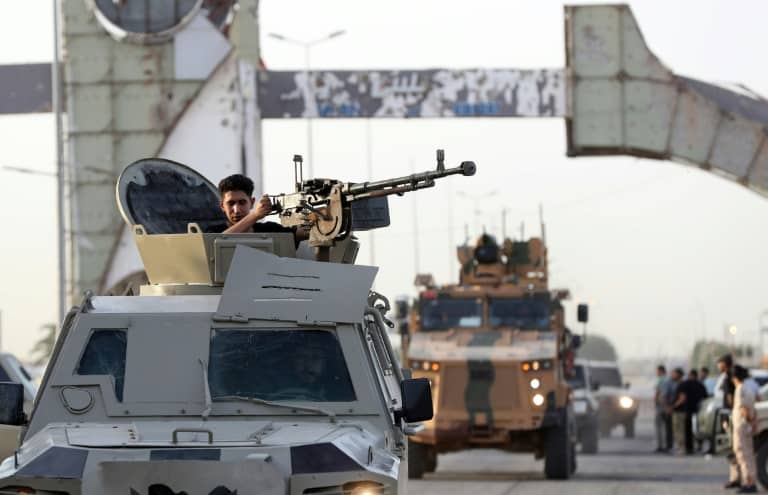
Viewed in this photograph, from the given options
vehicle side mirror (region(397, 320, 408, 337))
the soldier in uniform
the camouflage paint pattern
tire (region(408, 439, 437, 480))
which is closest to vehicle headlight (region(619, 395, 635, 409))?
the camouflage paint pattern

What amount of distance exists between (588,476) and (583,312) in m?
2.66

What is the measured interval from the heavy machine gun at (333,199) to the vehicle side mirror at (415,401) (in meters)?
1.25

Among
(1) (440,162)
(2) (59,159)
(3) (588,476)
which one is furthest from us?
(2) (59,159)

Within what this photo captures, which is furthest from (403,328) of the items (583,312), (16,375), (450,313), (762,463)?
(16,375)

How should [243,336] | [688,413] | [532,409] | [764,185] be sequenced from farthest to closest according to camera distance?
[764,185] < [688,413] < [532,409] < [243,336]

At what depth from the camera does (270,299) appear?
32.6ft

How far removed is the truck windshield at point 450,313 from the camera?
2655 cm

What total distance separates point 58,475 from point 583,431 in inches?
1131

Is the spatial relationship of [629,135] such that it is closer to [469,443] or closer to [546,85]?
[546,85]

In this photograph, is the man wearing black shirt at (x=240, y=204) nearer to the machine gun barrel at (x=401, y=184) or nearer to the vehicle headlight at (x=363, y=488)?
the machine gun barrel at (x=401, y=184)

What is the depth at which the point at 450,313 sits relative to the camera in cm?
2669

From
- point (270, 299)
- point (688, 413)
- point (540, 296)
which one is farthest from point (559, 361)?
point (270, 299)

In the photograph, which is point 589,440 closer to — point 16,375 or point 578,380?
point 578,380

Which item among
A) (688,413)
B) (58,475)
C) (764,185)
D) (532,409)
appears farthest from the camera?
(764,185)
